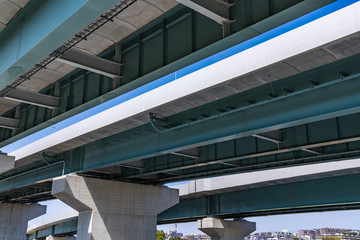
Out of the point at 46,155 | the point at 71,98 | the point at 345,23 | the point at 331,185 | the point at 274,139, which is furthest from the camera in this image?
the point at 331,185

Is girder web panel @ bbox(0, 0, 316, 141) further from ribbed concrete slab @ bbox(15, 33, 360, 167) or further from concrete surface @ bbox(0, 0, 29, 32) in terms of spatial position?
concrete surface @ bbox(0, 0, 29, 32)

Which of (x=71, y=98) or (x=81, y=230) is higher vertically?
(x=71, y=98)

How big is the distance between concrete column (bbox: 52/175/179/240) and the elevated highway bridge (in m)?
3.85

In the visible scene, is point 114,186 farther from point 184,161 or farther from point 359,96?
point 359,96

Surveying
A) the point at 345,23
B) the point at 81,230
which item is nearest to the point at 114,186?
the point at 81,230

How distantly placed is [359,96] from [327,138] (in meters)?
4.61

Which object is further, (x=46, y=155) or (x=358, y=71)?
(x=46, y=155)

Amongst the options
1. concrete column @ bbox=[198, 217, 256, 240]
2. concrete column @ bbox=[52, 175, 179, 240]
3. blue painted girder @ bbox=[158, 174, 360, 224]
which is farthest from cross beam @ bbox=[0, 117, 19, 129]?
concrete column @ bbox=[198, 217, 256, 240]

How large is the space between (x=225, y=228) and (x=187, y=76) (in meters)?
33.2

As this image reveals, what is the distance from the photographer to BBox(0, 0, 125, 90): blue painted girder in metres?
6.68

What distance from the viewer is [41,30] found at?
25.6 feet

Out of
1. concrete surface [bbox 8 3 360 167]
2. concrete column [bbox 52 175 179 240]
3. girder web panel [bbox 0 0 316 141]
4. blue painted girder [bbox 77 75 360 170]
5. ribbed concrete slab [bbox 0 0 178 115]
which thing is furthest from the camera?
concrete column [bbox 52 175 179 240]

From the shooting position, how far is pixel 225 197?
40406 mm

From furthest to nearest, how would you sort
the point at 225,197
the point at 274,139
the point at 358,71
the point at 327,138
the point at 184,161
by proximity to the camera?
1. the point at 225,197
2. the point at 184,161
3. the point at 274,139
4. the point at 327,138
5. the point at 358,71
